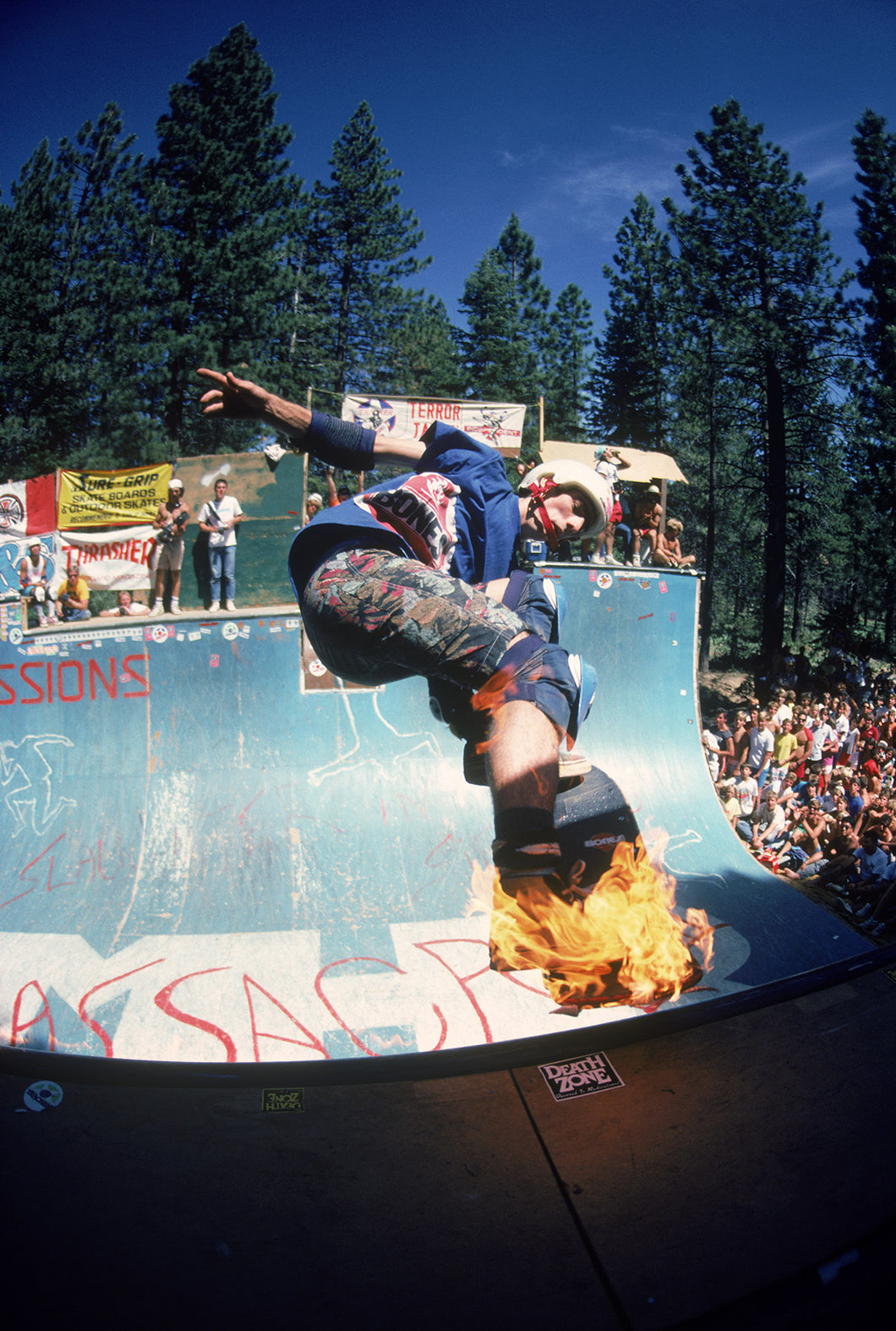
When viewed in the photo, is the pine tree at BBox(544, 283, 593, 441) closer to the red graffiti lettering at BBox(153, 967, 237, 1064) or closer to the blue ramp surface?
the blue ramp surface

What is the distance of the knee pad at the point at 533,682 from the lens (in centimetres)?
237

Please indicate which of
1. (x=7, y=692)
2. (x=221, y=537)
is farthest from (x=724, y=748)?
(x=7, y=692)

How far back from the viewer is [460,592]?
241 cm

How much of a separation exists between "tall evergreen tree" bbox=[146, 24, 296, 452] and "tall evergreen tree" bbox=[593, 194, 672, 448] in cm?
335

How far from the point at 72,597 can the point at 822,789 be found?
37.5ft

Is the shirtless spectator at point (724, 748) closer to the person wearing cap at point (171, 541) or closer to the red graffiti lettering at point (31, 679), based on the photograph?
the person wearing cap at point (171, 541)

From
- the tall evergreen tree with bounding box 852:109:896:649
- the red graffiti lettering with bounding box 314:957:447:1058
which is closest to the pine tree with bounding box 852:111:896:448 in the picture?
the tall evergreen tree with bounding box 852:109:896:649

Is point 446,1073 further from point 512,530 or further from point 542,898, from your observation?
point 512,530

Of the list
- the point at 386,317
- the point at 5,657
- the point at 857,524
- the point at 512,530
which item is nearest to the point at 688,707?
the point at 386,317

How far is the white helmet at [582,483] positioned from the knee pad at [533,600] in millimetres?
260

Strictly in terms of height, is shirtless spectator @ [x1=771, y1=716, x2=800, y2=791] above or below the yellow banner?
below

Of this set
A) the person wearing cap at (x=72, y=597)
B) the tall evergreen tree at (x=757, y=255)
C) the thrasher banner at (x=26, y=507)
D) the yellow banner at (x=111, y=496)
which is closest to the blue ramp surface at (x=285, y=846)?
the person wearing cap at (x=72, y=597)

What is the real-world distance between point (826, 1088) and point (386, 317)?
38.8ft

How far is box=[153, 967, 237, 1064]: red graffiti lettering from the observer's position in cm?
649
